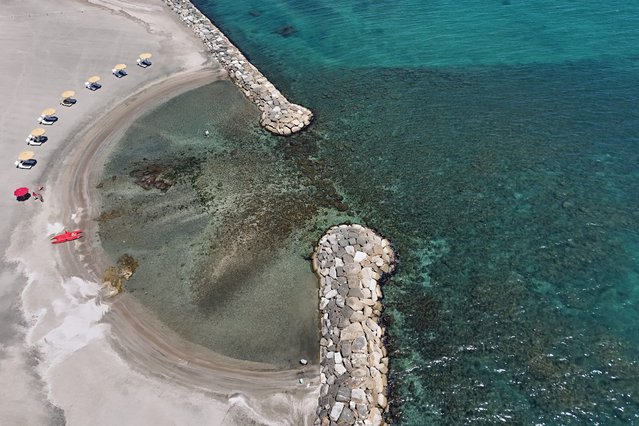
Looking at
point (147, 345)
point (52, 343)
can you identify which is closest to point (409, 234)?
point (147, 345)

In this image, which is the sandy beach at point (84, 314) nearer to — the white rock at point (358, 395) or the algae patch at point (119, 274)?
the algae patch at point (119, 274)

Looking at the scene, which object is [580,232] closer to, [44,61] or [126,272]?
[126,272]

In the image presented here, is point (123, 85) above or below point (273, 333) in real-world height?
above

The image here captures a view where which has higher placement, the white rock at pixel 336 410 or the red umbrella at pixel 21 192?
the red umbrella at pixel 21 192

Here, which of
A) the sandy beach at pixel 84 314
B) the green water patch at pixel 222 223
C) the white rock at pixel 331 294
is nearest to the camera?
the sandy beach at pixel 84 314

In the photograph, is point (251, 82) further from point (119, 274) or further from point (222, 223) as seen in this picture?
point (119, 274)

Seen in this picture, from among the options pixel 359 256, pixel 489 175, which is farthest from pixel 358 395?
pixel 489 175

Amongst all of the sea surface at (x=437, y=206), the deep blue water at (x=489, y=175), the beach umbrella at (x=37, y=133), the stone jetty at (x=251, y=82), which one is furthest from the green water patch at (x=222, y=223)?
the beach umbrella at (x=37, y=133)
